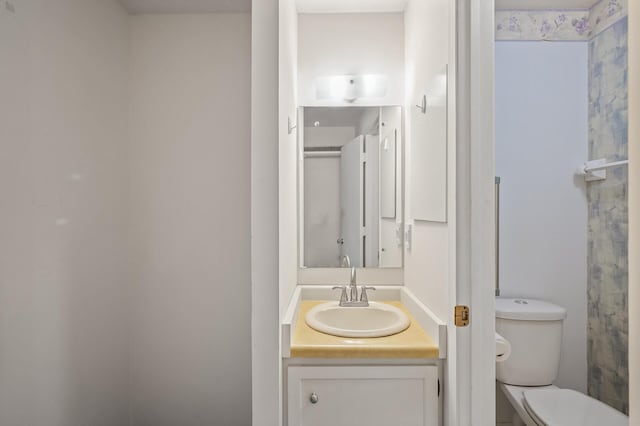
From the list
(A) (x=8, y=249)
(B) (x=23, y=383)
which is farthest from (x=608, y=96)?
(B) (x=23, y=383)

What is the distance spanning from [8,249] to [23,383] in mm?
506

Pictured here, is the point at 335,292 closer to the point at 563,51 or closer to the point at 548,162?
the point at 548,162

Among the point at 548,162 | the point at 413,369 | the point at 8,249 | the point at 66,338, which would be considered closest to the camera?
the point at 8,249

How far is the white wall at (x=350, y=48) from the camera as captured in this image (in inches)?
79.0

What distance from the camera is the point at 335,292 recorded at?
1.92 meters

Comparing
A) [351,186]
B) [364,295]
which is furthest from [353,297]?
[351,186]

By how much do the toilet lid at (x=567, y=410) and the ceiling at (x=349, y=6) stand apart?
2.17 m

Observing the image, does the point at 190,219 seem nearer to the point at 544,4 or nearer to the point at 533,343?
the point at 533,343

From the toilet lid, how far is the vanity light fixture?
5.93ft

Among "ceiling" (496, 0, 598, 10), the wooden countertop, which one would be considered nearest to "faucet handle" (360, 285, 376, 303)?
the wooden countertop

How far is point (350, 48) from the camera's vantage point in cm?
202

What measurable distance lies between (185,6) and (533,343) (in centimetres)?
260

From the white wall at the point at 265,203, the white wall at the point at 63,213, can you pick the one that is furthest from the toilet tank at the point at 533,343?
the white wall at the point at 63,213

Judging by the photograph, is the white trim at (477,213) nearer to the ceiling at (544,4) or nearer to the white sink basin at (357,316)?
the white sink basin at (357,316)
